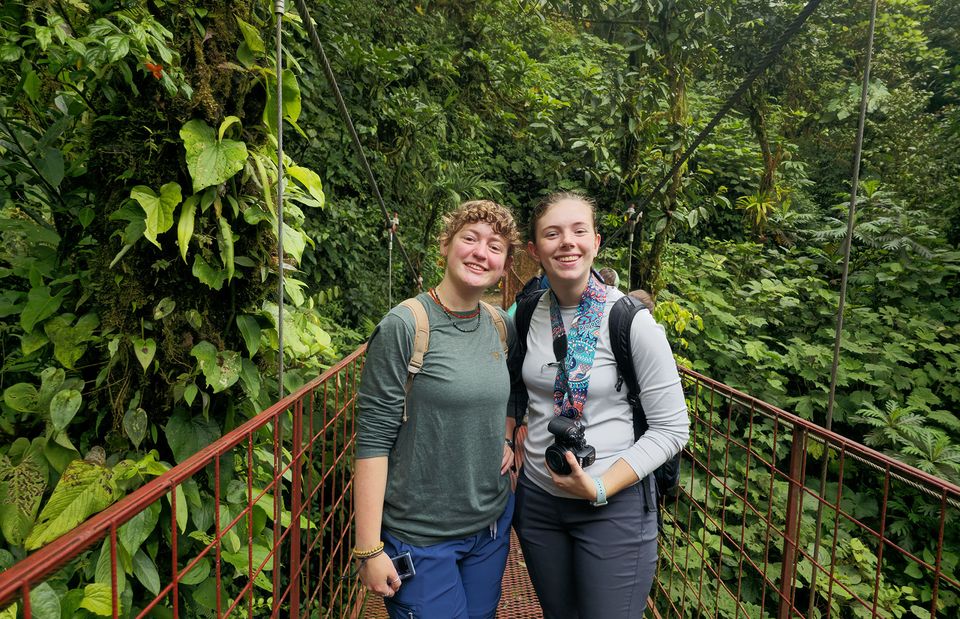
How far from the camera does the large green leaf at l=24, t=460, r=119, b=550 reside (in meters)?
0.94

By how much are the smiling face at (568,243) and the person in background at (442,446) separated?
0.29 feet

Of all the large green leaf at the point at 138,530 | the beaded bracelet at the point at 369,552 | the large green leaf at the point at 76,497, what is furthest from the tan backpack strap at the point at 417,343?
the large green leaf at the point at 76,497

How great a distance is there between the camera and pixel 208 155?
42.3 inches

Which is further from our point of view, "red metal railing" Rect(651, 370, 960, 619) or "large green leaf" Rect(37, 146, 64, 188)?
"red metal railing" Rect(651, 370, 960, 619)

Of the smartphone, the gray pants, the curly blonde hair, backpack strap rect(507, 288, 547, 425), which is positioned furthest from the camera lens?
the curly blonde hair

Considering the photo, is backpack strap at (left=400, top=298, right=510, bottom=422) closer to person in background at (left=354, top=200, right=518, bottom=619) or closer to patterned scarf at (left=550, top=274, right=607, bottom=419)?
person in background at (left=354, top=200, right=518, bottom=619)

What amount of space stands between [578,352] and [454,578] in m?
0.53

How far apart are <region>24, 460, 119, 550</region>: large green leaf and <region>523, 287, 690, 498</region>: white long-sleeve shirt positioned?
85 centimetres

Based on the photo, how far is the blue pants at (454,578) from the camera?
3.29 feet

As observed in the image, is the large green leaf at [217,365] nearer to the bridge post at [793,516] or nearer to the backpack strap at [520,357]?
the backpack strap at [520,357]

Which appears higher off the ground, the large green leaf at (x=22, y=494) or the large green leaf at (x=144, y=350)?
the large green leaf at (x=144, y=350)

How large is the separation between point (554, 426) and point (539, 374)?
14 centimetres

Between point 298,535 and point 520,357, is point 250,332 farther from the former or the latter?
point 520,357

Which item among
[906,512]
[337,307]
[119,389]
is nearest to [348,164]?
[337,307]
